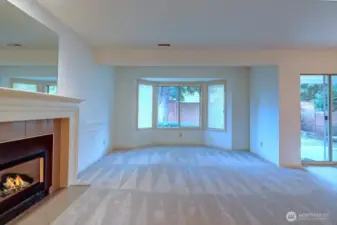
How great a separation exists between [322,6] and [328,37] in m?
1.58

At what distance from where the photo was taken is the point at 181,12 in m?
3.21

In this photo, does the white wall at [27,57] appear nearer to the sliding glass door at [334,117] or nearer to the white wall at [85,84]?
the white wall at [85,84]

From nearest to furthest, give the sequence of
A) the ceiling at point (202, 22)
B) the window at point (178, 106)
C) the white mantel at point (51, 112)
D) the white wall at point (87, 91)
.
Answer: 1. the white mantel at point (51, 112)
2. the ceiling at point (202, 22)
3. the white wall at point (87, 91)
4. the window at point (178, 106)

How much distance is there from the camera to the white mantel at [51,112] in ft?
7.04

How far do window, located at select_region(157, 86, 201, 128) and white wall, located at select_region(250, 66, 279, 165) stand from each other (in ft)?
6.28

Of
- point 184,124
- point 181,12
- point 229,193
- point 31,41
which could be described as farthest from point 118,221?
point 184,124

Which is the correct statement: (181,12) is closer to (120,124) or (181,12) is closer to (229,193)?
(229,193)

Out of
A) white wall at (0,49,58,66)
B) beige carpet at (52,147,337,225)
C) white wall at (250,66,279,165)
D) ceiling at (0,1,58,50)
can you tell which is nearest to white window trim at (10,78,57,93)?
white wall at (0,49,58,66)

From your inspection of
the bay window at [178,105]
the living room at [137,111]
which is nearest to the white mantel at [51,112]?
the living room at [137,111]

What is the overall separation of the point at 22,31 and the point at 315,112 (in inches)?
213

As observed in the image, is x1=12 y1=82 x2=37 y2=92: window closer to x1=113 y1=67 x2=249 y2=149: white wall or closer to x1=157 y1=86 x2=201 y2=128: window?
x1=113 y1=67 x2=249 y2=149: white wall

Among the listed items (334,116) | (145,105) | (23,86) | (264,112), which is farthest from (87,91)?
(334,116)

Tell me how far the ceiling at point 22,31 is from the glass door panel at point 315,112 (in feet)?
15.7

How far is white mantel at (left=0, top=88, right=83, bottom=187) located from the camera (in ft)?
7.04
